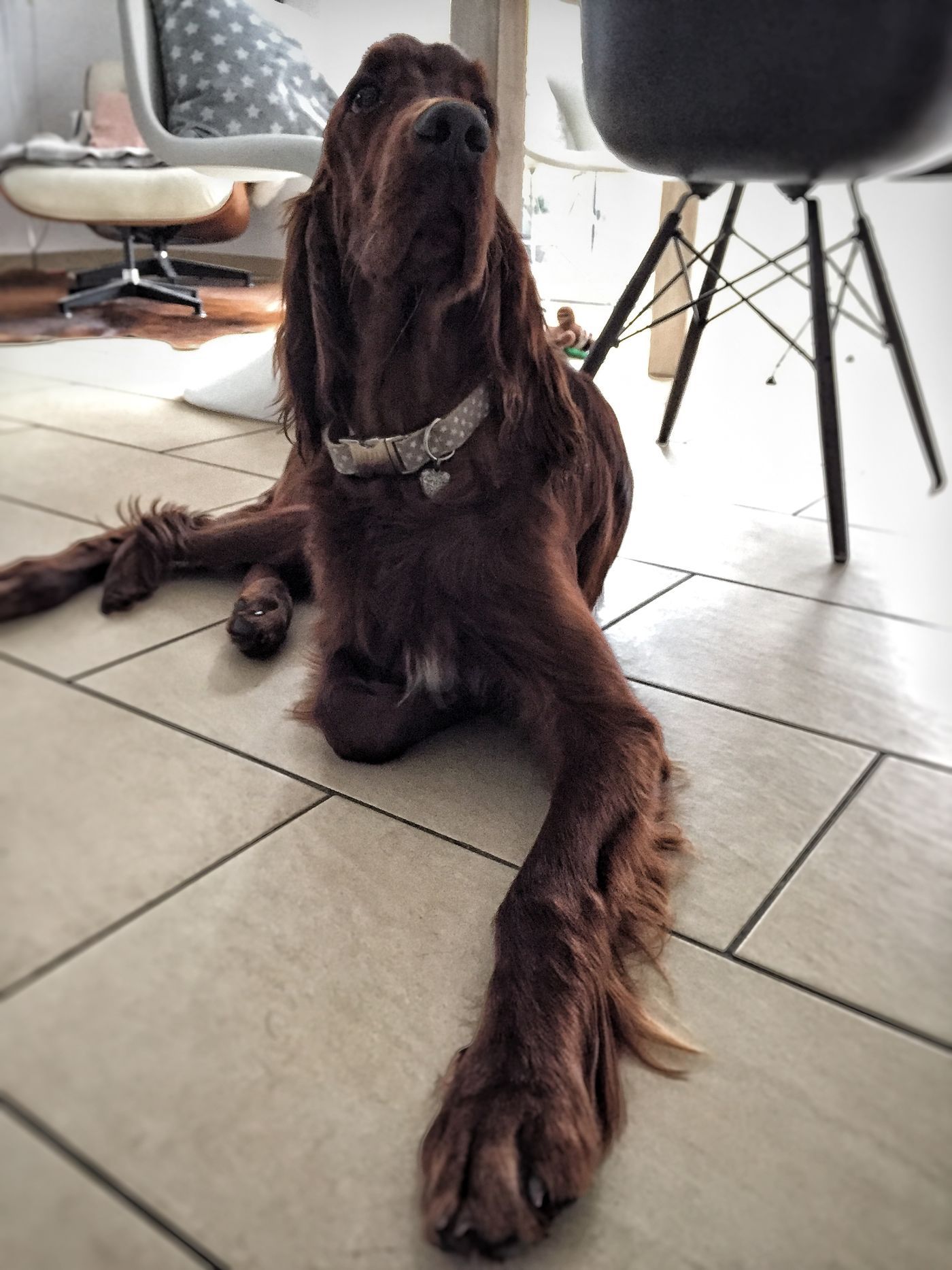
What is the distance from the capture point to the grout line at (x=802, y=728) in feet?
3.21

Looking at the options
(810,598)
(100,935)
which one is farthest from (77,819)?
(810,598)

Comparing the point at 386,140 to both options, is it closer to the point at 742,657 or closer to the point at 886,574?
the point at 886,574

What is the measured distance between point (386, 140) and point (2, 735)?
0.76 m

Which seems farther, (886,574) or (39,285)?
(886,574)

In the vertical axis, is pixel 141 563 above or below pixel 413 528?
above

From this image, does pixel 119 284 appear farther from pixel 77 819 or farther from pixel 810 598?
pixel 810 598

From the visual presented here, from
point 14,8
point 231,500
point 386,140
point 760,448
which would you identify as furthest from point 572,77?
point 14,8

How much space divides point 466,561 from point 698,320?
44 centimetres

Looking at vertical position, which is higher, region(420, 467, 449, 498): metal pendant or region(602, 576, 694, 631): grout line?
region(420, 467, 449, 498): metal pendant

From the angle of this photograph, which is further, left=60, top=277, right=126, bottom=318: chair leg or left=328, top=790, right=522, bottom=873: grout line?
left=328, top=790, right=522, bottom=873: grout line

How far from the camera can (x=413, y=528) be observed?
1.30 m

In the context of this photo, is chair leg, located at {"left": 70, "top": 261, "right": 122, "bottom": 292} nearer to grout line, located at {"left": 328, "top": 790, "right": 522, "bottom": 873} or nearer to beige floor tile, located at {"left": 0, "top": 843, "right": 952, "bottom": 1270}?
beige floor tile, located at {"left": 0, "top": 843, "right": 952, "bottom": 1270}

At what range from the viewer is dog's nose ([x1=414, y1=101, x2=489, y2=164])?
3.42 ft

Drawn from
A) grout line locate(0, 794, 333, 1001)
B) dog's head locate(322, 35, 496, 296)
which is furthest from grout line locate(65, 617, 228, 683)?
dog's head locate(322, 35, 496, 296)
